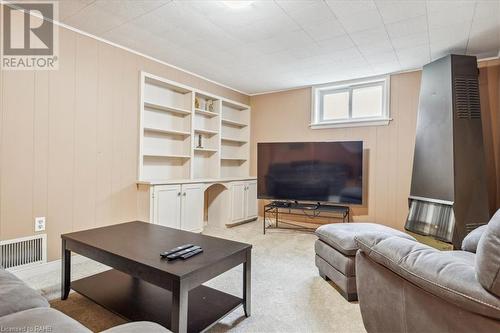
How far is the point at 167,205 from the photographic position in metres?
3.49

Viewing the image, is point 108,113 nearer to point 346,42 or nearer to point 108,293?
point 108,293

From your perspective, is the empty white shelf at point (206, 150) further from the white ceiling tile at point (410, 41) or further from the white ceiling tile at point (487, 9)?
the white ceiling tile at point (487, 9)

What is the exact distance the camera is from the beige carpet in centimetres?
178

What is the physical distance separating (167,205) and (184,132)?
114cm

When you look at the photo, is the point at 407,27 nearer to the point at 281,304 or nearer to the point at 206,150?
the point at 281,304

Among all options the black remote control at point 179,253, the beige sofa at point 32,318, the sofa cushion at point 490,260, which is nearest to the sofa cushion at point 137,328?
the beige sofa at point 32,318

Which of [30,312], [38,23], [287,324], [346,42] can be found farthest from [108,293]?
[346,42]

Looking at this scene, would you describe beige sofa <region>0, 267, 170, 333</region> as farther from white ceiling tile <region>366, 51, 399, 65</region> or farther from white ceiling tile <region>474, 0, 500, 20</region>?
white ceiling tile <region>366, 51, 399, 65</region>

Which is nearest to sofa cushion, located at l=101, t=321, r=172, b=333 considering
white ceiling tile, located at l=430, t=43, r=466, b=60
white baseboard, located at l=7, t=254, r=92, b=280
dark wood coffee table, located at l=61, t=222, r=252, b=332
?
dark wood coffee table, located at l=61, t=222, r=252, b=332

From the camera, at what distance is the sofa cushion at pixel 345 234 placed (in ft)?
6.94

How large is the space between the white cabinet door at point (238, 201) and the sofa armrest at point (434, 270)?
3213 mm

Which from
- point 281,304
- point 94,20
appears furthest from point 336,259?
point 94,20

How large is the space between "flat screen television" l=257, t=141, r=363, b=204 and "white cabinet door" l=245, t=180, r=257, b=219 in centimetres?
41

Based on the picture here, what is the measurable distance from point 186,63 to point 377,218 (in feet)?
11.6
